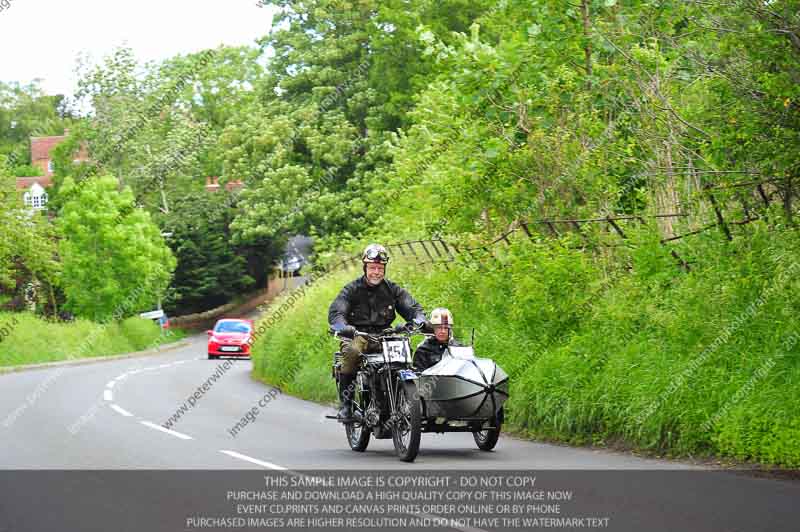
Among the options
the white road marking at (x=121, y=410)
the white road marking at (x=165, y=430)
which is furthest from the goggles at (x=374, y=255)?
the white road marking at (x=121, y=410)

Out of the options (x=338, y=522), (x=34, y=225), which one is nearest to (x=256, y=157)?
(x=34, y=225)

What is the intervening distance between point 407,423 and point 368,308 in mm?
1553

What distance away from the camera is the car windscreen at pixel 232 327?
5129cm

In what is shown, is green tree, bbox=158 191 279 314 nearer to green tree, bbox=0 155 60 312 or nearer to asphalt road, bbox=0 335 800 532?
green tree, bbox=0 155 60 312

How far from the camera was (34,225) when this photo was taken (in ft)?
205

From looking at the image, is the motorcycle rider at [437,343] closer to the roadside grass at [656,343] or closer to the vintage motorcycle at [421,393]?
the vintage motorcycle at [421,393]

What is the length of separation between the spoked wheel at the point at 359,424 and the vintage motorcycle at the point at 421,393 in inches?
1.3

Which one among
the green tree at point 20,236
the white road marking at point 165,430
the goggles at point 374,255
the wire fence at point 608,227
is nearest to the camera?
the goggles at point 374,255

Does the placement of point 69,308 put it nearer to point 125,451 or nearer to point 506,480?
point 125,451

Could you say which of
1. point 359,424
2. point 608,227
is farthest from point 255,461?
point 608,227

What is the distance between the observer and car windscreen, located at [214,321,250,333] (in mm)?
51294

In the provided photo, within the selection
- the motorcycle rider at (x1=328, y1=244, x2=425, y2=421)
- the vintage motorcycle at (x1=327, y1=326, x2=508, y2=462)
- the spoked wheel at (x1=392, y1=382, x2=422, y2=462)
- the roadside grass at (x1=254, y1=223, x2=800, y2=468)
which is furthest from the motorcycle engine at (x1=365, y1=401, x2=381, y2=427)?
the roadside grass at (x1=254, y1=223, x2=800, y2=468)

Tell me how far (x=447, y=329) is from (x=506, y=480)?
3.49m

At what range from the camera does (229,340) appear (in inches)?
1983
